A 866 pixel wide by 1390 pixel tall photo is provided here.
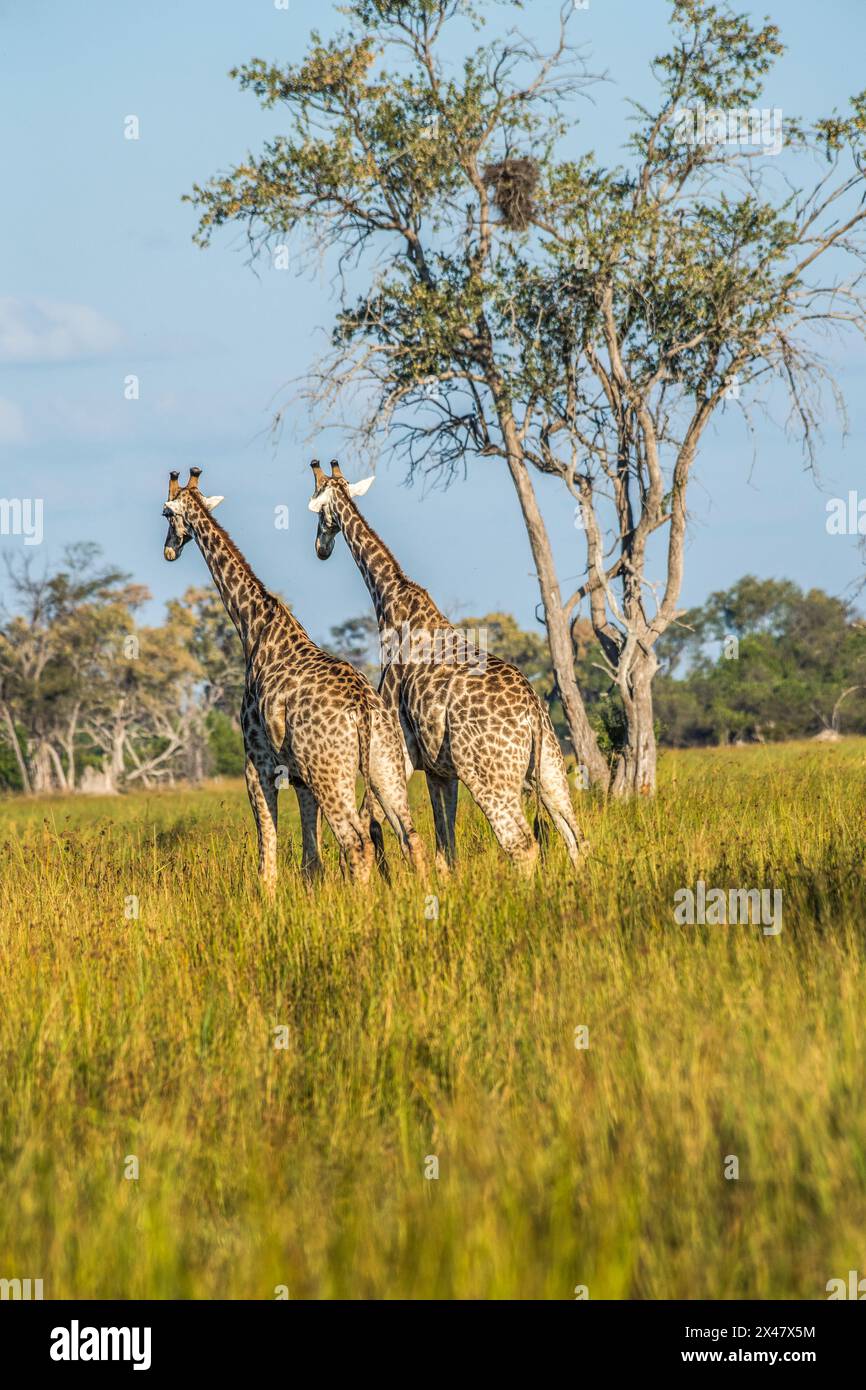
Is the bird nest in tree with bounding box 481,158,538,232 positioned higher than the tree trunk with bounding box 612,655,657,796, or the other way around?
the bird nest in tree with bounding box 481,158,538,232

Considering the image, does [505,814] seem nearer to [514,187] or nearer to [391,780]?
[391,780]

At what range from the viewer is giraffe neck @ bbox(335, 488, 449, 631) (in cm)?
980

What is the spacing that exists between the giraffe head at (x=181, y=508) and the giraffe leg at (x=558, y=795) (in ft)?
10.9

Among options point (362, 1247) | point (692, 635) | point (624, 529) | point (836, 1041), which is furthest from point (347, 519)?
point (692, 635)

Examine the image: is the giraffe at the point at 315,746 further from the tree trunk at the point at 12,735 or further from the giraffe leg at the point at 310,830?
the tree trunk at the point at 12,735

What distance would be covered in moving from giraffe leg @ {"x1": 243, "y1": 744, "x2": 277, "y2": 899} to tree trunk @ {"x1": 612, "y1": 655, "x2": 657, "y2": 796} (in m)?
8.94

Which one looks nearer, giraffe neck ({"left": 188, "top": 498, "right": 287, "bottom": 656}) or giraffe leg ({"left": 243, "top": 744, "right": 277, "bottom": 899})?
giraffe leg ({"left": 243, "top": 744, "right": 277, "bottom": 899})

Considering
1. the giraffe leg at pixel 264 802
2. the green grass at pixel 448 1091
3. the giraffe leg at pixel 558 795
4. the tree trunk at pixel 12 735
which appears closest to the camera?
the green grass at pixel 448 1091

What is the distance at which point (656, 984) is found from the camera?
5.66m

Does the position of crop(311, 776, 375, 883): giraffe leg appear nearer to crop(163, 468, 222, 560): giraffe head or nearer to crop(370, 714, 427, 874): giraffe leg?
crop(370, 714, 427, 874): giraffe leg

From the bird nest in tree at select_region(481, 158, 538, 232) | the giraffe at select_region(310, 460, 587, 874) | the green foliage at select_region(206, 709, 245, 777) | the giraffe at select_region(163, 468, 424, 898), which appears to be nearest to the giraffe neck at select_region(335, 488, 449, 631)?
the giraffe at select_region(310, 460, 587, 874)

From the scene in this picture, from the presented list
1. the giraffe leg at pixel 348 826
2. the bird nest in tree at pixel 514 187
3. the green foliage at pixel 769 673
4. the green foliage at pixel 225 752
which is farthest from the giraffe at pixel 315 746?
the green foliage at pixel 225 752

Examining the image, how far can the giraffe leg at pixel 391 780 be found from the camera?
29.4ft

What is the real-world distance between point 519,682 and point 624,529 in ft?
32.7
